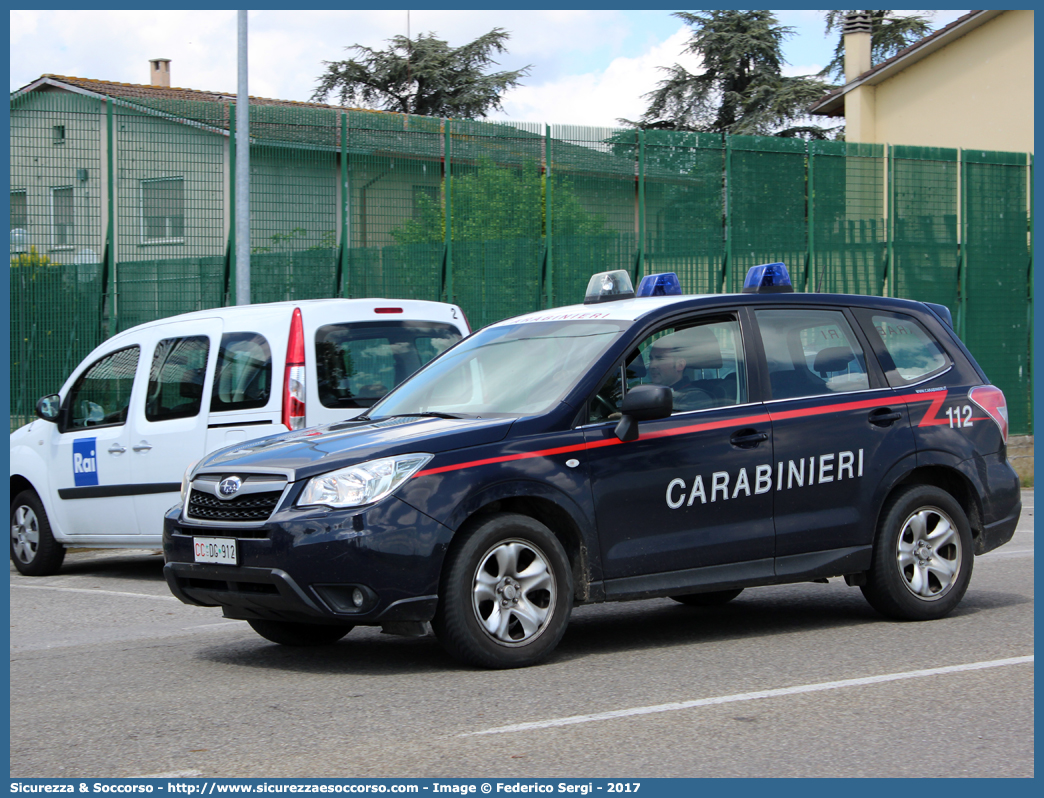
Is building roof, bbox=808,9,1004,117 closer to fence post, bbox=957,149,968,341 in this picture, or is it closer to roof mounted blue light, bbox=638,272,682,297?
fence post, bbox=957,149,968,341

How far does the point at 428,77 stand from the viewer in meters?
39.8

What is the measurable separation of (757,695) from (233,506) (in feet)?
8.59

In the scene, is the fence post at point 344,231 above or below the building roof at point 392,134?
below

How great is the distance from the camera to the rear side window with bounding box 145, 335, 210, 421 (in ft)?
31.7

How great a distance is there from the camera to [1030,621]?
7508mm

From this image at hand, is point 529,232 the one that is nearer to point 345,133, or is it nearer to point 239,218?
point 345,133

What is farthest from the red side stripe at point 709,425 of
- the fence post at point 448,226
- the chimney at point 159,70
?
the chimney at point 159,70

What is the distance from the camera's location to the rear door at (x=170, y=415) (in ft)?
31.5

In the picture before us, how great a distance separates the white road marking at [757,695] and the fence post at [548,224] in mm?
11123

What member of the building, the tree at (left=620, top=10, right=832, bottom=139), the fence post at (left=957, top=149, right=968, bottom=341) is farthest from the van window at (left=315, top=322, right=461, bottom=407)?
the tree at (left=620, top=10, right=832, bottom=139)

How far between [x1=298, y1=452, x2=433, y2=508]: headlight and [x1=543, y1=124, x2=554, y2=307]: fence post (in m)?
11.2

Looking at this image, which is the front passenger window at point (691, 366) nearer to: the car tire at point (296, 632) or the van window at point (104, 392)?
the car tire at point (296, 632)

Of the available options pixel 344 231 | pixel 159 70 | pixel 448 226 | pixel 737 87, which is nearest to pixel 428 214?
pixel 448 226
